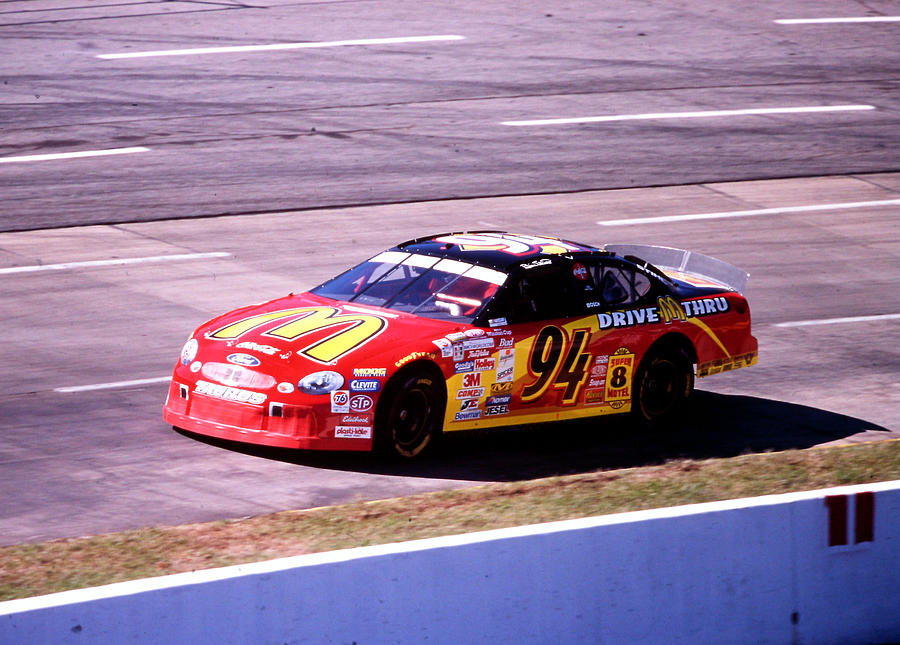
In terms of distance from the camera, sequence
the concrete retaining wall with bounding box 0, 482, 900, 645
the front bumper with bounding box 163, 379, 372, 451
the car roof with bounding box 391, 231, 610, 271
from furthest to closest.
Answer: the car roof with bounding box 391, 231, 610, 271, the front bumper with bounding box 163, 379, 372, 451, the concrete retaining wall with bounding box 0, 482, 900, 645

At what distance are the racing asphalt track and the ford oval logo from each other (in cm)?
68

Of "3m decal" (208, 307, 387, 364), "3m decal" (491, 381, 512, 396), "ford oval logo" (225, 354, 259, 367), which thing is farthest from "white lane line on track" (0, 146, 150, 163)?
"3m decal" (491, 381, 512, 396)

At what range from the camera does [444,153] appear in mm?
21359

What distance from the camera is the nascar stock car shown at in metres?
9.52

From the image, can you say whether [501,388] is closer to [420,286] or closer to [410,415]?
[410,415]

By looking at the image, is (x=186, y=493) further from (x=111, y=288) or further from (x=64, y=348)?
(x=111, y=288)

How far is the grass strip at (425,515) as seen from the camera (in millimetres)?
7453

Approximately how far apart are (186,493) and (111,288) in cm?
648

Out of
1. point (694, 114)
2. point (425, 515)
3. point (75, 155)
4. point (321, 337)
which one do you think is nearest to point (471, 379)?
point (321, 337)

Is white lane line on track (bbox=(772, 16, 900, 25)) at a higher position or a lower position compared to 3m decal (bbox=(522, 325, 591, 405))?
higher

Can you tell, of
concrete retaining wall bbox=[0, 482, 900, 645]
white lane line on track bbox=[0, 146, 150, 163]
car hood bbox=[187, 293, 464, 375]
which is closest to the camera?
concrete retaining wall bbox=[0, 482, 900, 645]

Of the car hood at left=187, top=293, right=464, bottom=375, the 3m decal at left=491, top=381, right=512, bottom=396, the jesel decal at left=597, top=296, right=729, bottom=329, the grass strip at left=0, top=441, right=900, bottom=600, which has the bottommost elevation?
the grass strip at left=0, top=441, right=900, bottom=600

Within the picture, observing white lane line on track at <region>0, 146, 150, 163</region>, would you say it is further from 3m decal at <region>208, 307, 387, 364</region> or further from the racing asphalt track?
3m decal at <region>208, 307, 387, 364</region>

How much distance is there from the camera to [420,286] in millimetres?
10625
